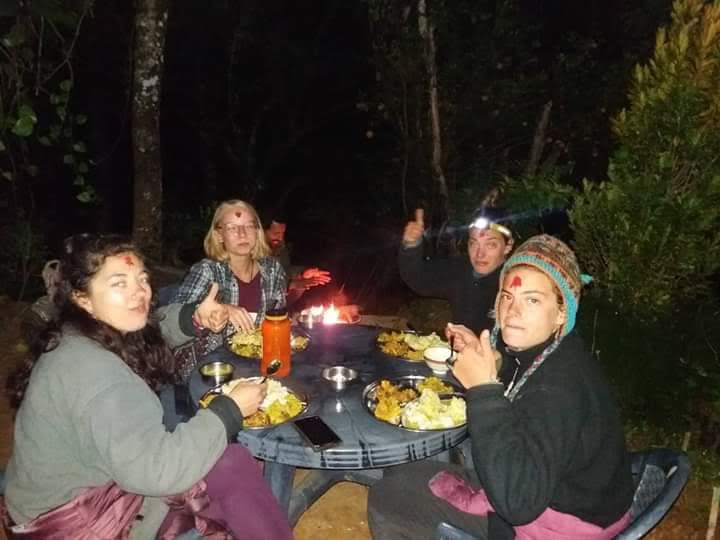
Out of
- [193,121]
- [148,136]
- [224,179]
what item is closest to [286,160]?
[224,179]

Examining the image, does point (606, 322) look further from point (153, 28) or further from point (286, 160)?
point (286, 160)

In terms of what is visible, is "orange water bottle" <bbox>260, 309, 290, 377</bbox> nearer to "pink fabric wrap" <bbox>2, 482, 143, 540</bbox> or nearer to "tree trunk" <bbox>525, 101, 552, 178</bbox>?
"pink fabric wrap" <bbox>2, 482, 143, 540</bbox>

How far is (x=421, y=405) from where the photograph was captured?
2.57 meters

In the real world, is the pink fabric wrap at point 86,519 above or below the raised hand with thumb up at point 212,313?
below

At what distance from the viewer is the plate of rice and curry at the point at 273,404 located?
250 cm

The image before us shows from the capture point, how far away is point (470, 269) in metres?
4.36

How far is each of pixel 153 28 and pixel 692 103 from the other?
6238mm

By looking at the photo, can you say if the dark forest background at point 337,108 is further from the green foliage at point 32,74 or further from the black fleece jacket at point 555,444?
the black fleece jacket at point 555,444

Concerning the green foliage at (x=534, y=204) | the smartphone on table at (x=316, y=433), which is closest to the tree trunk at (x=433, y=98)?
the green foliage at (x=534, y=204)

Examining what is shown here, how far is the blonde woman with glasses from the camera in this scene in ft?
12.5

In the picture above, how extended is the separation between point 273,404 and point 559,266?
1.46 meters

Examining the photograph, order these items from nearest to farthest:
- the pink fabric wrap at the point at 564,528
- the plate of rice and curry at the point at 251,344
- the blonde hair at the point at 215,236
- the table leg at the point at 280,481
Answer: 1. the pink fabric wrap at the point at 564,528
2. the table leg at the point at 280,481
3. the plate of rice and curry at the point at 251,344
4. the blonde hair at the point at 215,236

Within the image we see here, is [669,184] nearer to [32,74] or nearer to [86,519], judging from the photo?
[86,519]

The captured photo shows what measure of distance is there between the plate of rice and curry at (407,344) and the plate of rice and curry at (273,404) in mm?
806
